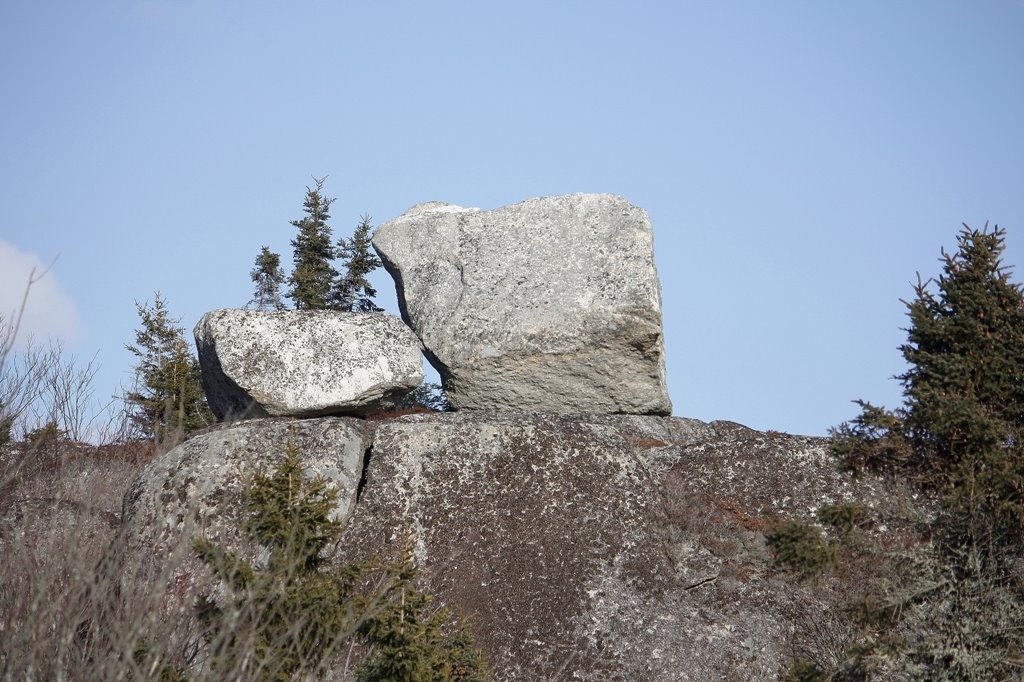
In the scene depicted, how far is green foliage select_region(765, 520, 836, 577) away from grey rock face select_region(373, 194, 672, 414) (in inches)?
208

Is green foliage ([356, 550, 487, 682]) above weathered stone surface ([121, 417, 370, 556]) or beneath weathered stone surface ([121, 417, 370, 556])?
beneath

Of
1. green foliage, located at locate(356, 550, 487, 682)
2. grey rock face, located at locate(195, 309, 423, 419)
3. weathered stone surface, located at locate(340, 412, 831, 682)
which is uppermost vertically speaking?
grey rock face, located at locate(195, 309, 423, 419)

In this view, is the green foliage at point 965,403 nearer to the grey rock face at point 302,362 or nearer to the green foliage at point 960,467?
the green foliage at point 960,467

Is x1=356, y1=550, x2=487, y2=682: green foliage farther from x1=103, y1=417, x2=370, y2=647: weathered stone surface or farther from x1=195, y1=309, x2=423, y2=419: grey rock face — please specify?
x1=195, y1=309, x2=423, y2=419: grey rock face

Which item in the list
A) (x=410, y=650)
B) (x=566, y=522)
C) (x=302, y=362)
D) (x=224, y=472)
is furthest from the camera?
(x=302, y=362)

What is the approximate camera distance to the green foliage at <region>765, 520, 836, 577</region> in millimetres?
16516

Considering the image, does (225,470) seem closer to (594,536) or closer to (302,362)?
(302,362)

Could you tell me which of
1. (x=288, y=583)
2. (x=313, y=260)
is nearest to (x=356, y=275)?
(x=313, y=260)

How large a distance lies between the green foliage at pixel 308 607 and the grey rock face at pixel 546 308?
8908 mm

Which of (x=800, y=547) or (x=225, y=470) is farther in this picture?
(x=225, y=470)

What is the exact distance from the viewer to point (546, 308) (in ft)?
70.4

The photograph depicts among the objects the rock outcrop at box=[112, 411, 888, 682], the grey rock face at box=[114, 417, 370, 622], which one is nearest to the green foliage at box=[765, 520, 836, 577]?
the rock outcrop at box=[112, 411, 888, 682]

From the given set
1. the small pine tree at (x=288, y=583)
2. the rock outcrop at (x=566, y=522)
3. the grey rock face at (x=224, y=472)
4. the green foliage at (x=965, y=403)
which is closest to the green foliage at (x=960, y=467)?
the green foliage at (x=965, y=403)

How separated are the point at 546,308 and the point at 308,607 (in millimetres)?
10600
